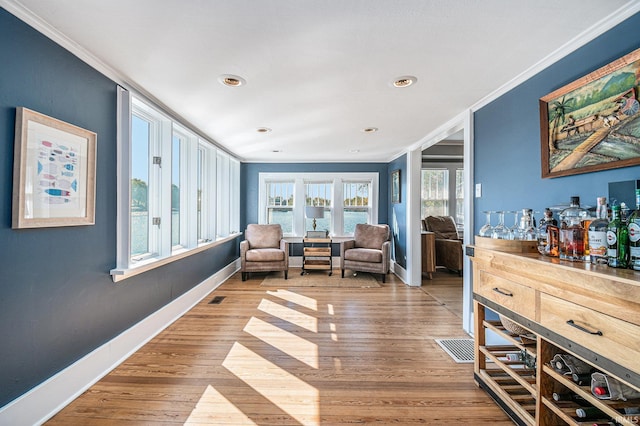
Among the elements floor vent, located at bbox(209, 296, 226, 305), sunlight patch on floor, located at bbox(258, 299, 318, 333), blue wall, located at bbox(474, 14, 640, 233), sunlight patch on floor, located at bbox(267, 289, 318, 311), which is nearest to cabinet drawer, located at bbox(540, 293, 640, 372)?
blue wall, located at bbox(474, 14, 640, 233)

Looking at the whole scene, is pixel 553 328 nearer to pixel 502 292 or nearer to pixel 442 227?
pixel 502 292

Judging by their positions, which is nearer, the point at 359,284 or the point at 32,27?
the point at 32,27

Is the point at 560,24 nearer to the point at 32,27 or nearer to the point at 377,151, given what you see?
the point at 32,27

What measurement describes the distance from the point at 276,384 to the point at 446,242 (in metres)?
4.29

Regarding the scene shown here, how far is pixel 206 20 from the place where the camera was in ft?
4.90

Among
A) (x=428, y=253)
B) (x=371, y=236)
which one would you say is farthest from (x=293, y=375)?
(x=428, y=253)

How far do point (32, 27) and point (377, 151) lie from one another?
4.27 metres

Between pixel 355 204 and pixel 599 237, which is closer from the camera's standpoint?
pixel 599 237

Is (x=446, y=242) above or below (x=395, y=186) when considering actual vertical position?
below

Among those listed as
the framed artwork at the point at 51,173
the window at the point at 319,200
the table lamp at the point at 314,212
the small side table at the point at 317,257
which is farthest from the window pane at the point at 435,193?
the framed artwork at the point at 51,173

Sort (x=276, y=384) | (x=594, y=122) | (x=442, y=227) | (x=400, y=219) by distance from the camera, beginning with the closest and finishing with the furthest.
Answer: (x=594, y=122), (x=276, y=384), (x=400, y=219), (x=442, y=227)

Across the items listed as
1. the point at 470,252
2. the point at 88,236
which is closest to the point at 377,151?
the point at 470,252

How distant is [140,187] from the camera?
2.68m

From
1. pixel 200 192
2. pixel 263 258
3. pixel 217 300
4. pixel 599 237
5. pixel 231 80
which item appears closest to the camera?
pixel 599 237
